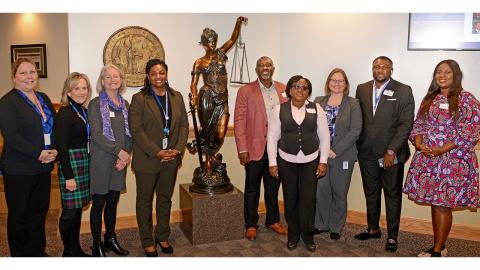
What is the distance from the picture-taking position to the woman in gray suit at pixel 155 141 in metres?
3.10

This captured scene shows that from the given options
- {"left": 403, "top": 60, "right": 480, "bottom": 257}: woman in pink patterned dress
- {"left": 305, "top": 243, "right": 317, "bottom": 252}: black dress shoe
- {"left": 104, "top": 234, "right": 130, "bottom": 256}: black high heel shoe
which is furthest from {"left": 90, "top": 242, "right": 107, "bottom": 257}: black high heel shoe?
{"left": 403, "top": 60, "right": 480, "bottom": 257}: woman in pink patterned dress

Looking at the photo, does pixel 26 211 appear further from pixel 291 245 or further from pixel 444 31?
pixel 444 31

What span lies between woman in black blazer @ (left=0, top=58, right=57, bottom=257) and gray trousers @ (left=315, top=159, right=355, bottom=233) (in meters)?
2.10

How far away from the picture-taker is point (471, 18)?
3721 mm

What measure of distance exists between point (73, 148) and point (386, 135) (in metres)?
Answer: 2.28

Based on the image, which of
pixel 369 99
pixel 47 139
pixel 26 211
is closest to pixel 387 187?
pixel 369 99

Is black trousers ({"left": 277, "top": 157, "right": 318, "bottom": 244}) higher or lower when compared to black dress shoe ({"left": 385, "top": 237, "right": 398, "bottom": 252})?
higher

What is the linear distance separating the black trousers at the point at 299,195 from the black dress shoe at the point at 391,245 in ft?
2.04

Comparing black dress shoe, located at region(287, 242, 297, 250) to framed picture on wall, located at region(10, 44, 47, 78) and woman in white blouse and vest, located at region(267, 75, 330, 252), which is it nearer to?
woman in white blouse and vest, located at region(267, 75, 330, 252)

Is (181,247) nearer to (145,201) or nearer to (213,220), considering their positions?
(213,220)

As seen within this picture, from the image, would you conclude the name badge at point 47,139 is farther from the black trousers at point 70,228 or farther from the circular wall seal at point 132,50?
the circular wall seal at point 132,50

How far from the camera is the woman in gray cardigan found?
303 centimetres

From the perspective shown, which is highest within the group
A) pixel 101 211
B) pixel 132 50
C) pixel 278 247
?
pixel 132 50

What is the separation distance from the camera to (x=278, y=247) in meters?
3.55
